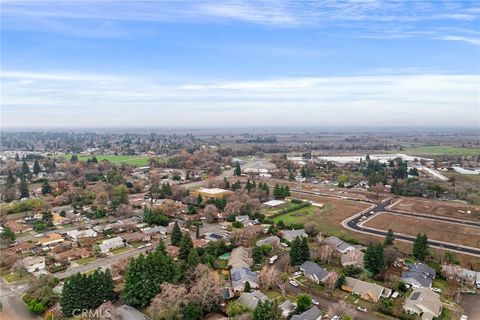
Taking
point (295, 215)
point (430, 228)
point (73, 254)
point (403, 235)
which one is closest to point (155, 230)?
point (73, 254)

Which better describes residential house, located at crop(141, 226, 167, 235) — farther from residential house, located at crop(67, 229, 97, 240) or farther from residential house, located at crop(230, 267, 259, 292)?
residential house, located at crop(230, 267, 259, 292)

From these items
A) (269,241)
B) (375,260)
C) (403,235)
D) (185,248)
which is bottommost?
(403,235)

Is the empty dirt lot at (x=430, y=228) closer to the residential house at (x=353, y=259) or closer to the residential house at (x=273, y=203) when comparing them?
the residential house at (x=353, y=259)

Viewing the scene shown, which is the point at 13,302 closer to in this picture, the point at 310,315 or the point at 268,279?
the point at 268,279

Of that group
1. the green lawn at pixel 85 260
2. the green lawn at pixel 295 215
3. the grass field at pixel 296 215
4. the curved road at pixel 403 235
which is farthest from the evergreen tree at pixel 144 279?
the curved road at pixel 403 235

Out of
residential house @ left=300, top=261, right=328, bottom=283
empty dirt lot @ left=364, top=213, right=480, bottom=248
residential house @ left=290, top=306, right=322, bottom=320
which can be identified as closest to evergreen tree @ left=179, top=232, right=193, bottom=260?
residential house @ left=300, top=261, right=328, bottom=283

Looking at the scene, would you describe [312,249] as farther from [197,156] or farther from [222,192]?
[197,156]
